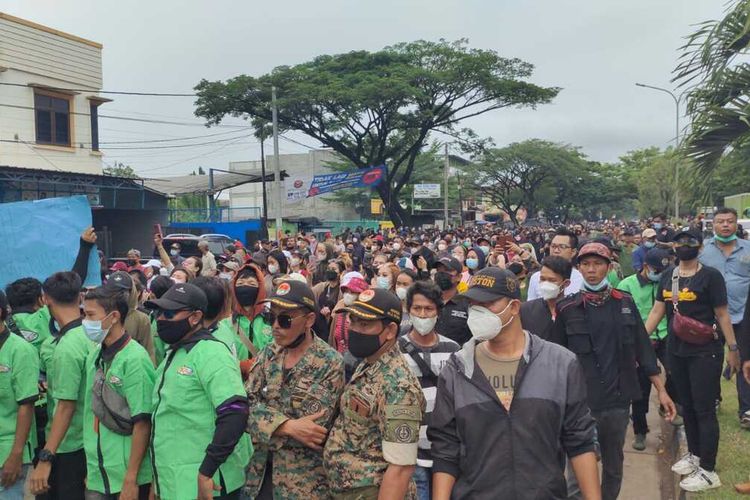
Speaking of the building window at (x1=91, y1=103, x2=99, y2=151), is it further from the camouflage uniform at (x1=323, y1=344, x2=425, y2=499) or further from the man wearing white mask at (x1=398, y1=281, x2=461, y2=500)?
the camouflage uniform at (x1=323, y1=344, x2=425, y2=499)

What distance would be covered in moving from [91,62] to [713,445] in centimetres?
2559

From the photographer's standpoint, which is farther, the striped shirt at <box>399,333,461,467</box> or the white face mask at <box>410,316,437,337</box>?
the white face mask at <box>410,316,437,337</box>

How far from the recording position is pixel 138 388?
3.39m

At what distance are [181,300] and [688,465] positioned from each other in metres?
4.02

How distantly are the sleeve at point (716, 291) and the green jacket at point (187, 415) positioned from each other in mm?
3667

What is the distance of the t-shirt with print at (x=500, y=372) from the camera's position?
2.61m

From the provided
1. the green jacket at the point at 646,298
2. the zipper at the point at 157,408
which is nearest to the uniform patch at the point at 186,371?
the zipper at the point at 157,408

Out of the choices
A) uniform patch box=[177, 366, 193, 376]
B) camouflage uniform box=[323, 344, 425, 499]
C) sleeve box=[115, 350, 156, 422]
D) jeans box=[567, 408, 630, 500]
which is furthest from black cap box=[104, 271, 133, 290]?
jeans box=[567, 408, 630, 500]

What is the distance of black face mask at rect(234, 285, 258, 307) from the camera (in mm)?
4867

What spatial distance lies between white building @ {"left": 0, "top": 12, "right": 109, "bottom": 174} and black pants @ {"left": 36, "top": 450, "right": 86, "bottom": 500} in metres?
21.3

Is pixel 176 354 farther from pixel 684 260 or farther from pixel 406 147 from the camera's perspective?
pixel 406 147

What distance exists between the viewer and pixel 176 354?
3262 millimetres

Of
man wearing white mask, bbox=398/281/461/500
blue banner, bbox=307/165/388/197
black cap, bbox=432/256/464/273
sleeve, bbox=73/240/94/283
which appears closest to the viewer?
man wearing white mask, bbox=398/281/461/500

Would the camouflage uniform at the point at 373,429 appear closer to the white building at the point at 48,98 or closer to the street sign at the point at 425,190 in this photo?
the white building at the point at 48,98
